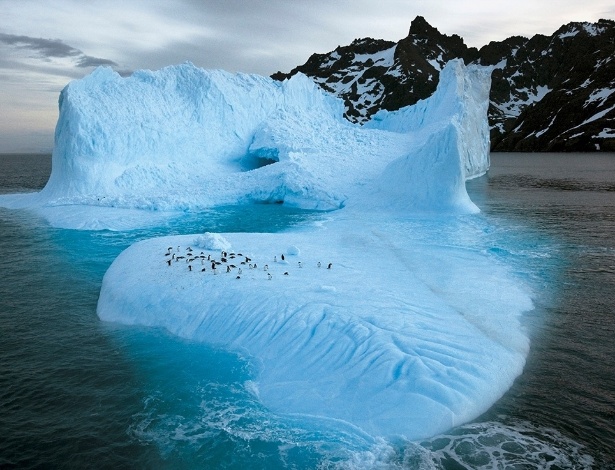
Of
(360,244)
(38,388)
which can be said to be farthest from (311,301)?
(360,244)

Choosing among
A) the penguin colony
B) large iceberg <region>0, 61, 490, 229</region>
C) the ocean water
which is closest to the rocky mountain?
large iceberg <region>0, 61, 490, 229</region>

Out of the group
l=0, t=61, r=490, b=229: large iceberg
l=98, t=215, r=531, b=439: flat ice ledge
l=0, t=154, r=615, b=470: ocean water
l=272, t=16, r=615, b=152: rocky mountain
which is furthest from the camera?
l=272, t=16, r=615, b=152: rocky mountain

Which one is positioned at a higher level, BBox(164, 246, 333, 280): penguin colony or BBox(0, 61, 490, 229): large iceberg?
BBox(0, 61, 490, 229): large iceberg

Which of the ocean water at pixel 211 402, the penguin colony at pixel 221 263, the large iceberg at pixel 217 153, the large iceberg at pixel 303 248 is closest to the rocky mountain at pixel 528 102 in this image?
the large iceberg at pixel 303 248

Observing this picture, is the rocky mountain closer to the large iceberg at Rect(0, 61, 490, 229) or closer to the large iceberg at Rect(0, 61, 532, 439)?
the large iceberg at Rect(0, 61, 532, 439)

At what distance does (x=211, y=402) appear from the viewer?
29.0 feet

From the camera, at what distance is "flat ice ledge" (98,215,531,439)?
862 cm

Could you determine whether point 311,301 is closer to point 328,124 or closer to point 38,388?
point 38,388

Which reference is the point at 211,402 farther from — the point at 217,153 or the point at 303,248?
the point at 217,153

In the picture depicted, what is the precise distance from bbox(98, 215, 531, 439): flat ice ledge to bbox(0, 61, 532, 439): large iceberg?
0.14ft

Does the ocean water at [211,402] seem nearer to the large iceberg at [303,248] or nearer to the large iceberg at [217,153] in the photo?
the large iceberg at [303,248]

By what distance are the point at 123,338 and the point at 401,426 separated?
297 inches

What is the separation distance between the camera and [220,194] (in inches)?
1367

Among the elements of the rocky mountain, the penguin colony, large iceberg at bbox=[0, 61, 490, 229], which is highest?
the rocky mountain
